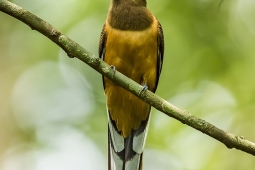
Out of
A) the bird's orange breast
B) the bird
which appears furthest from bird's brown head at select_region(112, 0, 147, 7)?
the bird's orange breast

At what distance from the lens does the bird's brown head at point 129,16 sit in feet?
15.2

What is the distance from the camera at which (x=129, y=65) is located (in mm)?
4578

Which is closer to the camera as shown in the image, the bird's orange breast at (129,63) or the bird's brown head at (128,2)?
the bird's orange breast at (129,63)

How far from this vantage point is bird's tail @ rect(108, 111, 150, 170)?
464 centimetres

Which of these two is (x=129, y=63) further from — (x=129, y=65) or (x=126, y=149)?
(x=126, y=149)

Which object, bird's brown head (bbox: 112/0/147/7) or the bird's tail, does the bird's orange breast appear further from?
bird's brown head (bbox: 112/0/147/7)

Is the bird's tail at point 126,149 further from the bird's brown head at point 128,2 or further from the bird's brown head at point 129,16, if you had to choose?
the bird's brown head at point 128,2

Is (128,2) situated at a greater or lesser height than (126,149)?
greater

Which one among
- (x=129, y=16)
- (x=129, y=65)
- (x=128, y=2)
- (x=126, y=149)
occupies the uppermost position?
(x=128, y=2)

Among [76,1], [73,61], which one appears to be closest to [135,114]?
[76,1]

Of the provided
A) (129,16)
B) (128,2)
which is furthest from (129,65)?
(128,2)

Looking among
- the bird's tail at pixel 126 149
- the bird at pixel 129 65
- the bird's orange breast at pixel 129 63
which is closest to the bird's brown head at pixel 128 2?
the bird at pixel 129 65

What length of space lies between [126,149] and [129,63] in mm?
868

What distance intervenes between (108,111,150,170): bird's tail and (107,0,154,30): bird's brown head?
1.02m
